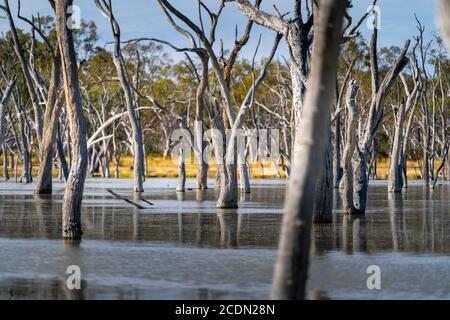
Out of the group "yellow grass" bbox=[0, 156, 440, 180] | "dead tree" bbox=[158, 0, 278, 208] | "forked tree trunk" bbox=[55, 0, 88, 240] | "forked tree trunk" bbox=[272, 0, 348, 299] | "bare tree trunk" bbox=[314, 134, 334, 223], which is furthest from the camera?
"yellow grass" bbox=[0, 156, 440, 180]

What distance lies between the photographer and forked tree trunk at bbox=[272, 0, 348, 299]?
5.82m

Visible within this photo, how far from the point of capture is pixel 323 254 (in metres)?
12.5

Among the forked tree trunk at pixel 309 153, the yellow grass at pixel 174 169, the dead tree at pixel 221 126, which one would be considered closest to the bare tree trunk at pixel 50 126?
the dead tree at pixel 221 126

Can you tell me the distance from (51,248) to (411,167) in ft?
182

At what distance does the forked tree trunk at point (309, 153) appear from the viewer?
5816mm

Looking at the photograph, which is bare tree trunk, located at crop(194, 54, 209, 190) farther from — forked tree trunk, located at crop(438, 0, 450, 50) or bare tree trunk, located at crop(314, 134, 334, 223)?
forked tree trunk, located at crop(438, 0, 450, 50)

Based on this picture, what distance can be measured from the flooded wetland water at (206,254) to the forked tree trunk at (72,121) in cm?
71

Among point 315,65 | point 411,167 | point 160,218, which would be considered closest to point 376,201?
point 160,218

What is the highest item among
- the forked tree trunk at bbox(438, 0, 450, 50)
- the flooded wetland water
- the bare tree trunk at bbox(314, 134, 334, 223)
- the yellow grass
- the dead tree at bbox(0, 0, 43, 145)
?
the dead tree at bbox(0, 0, 43, 145)

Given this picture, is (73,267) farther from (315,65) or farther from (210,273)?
(315,65)

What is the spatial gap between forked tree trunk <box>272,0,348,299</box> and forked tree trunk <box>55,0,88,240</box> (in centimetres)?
808

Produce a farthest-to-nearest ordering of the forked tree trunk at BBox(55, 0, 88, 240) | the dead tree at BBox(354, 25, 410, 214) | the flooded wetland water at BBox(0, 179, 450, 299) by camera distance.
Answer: the dead tree at BBox(354, 25, 410, 214) < the forked tree trunk at BBox(55, 0, 88, 240) < the flooded wetland water at BBox(0, 179, 450, 299)

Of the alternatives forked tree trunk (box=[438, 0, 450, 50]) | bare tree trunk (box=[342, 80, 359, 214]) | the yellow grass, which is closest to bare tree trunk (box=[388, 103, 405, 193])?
bare tree trunk (box=[342, 80, 359, 214])

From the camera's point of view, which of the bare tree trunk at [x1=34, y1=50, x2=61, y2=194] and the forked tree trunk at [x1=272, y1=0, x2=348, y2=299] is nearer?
the forked tree trunk at [x1=272, y1=0, x2=348, y2=299]
